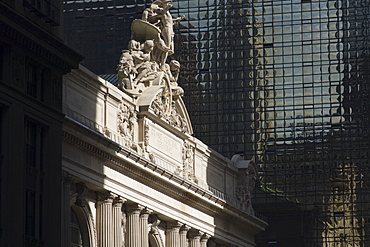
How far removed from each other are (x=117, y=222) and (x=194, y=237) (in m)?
16.6

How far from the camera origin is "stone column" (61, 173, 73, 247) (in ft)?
222

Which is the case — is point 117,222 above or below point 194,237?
below

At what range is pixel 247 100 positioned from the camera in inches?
5359

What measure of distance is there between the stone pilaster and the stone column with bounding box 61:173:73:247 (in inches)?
465

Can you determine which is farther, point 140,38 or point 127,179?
point 140,38

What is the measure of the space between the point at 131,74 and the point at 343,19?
59.1 meters

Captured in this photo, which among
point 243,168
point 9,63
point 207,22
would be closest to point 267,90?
point 207,22

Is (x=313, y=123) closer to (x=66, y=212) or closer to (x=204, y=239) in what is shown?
(x=204, y=239)

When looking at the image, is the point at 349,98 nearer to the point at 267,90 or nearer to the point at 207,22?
the point at 267,90

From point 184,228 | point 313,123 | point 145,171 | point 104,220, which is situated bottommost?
point 104,220

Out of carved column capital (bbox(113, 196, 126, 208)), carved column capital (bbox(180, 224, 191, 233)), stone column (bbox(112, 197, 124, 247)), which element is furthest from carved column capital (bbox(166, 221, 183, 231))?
carved column capital (bbox(113, 196, 126, 208))

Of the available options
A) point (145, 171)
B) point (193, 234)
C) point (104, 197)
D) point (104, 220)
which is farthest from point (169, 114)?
point (104, 220)

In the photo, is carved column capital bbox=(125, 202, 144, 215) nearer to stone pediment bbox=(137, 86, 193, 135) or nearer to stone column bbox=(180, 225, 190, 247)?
stone pediment bbox=(137, 86, 193, 135)

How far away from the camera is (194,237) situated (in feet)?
299
